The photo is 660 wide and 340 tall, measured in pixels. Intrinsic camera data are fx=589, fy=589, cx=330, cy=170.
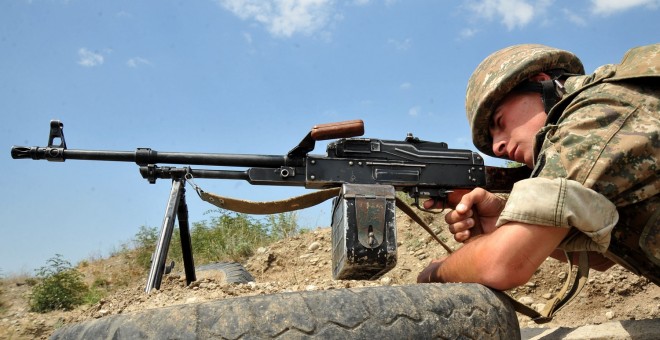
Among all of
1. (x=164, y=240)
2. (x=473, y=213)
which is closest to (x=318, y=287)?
(x=473, y=213)

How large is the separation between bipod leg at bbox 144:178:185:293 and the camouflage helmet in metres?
2.02

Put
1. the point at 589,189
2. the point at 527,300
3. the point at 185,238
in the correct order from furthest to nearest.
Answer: the point at 527,300 < the point at 185,238 < the point at 589,189

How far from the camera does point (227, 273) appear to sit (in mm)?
5242

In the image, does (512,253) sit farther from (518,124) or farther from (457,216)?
(518,124)

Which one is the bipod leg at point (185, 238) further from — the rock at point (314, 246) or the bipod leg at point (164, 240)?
the rock at point (314, 246)

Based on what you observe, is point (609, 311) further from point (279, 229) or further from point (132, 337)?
point (279, 229)

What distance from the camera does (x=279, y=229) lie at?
877 cm

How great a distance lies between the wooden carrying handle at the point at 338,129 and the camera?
3.86m

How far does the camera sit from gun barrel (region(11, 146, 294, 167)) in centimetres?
412

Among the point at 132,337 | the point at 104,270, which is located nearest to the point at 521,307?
the point at 132,337

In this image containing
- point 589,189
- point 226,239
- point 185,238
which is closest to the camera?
point 589,189

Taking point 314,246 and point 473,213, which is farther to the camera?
point 314,246

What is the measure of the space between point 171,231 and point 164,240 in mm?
95

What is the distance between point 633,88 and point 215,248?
708cm
